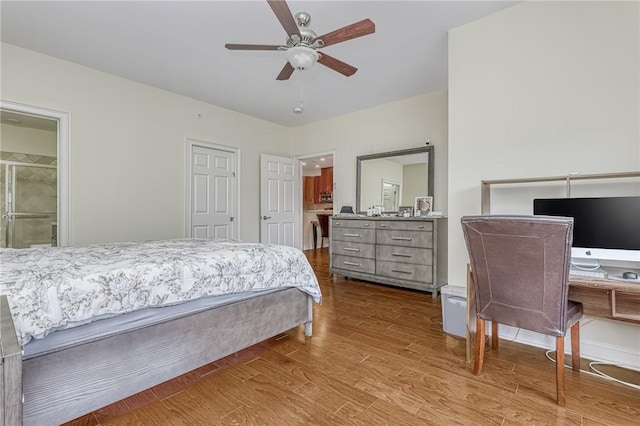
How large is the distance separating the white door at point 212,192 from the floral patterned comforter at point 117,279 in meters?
2.16

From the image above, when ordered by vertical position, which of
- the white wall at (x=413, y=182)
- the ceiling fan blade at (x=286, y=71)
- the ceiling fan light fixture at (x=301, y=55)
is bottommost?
the white wall at (x=413, y=182)

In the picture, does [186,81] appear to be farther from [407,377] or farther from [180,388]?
[407,377]

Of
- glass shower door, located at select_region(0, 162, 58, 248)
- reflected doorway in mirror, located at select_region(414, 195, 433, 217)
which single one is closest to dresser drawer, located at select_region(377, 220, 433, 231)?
reflected doorway in mirror, located at select_region(414, 195, 433, 217)

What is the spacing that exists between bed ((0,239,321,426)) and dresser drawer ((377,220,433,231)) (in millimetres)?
1989

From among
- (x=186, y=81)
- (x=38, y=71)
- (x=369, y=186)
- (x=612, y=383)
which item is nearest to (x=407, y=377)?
(x=612, y=383)

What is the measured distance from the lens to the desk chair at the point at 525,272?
4.94ft

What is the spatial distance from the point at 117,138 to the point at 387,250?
3580 millimetres

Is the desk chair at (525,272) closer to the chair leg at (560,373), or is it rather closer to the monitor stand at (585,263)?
the chair leg at (560,373)

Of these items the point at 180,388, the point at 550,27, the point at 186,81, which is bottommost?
the point at 180,388

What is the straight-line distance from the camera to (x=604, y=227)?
1779 millimetres

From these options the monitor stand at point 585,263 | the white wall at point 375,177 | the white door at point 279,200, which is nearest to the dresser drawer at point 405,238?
the white wall at point 375,177

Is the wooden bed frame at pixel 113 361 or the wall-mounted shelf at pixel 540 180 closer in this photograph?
the wooden bed frame at pixel 113 361

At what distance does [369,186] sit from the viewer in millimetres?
4668

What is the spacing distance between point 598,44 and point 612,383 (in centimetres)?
217
